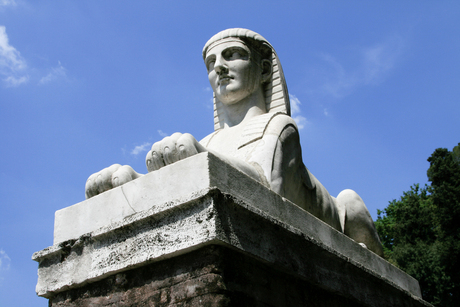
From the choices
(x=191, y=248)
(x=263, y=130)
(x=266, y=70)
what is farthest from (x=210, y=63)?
(x=191, y=248)

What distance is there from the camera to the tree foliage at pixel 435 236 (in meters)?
19.0

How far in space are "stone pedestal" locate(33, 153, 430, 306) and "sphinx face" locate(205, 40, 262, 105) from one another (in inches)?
69.3

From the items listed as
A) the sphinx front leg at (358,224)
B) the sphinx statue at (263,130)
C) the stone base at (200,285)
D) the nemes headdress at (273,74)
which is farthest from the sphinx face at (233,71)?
the stone base at (200,285)

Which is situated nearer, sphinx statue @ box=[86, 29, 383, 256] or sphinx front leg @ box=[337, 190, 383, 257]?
sphinx statue @ box=[86, 29, 383, 256]

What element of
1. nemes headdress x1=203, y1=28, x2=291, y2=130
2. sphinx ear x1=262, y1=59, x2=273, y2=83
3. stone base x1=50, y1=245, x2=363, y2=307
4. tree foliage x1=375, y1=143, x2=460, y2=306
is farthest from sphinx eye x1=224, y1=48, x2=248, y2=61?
tree foliage x1=375, y1=143, x2=460, y2=306

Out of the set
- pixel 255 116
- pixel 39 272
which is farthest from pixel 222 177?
pixel 255 116

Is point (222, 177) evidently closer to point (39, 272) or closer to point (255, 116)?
point (39, 272)

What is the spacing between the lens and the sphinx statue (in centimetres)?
409

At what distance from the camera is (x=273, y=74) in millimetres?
5227

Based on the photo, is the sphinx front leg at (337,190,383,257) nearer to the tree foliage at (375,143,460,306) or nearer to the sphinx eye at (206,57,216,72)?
the sphinx eye at (206,57,216,72)

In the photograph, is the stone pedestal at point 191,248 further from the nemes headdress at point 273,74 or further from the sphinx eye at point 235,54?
the sphinx eye at point 235,54

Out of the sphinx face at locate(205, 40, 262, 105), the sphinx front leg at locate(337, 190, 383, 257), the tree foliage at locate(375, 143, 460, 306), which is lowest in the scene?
the sphinx front leg at locate(337, 190, 383, 257)

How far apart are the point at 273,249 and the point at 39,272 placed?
5.73 ft

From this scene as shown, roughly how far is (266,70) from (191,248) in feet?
9.71
